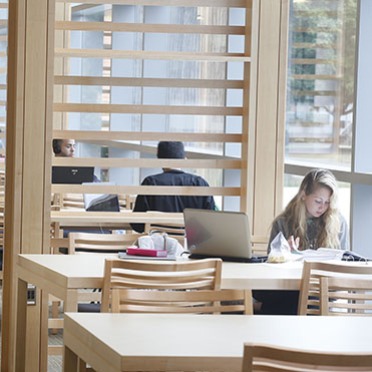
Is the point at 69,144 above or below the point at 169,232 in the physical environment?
above

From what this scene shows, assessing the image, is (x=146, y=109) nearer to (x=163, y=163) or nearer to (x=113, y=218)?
(x=163, y=163)

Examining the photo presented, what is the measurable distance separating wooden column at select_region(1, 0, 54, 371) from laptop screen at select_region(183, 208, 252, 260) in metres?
1.21

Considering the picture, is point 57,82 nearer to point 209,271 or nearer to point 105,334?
point 209,271

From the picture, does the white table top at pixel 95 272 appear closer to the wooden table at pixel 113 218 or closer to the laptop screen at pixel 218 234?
the laptop screen at pixel 218 234

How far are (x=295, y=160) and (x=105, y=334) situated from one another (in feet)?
20.8

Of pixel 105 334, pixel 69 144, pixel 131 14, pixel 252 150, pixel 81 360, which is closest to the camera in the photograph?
pixel 105 334

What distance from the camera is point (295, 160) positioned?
32.6 ft

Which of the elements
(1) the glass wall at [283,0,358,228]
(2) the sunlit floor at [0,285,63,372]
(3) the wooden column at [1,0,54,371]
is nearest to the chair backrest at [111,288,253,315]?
(3) the wooden column at [1,0,54,371]

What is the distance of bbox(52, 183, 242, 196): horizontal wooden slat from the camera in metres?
7.34

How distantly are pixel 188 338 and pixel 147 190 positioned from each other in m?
3.82

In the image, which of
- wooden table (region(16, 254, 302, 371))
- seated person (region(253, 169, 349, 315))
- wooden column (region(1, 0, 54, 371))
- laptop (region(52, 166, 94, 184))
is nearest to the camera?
wooden table (region(16, 254, 302, 371))

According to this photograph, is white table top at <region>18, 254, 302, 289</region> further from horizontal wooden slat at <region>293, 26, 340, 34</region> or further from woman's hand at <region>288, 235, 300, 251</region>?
horizontal wooden slat at <region>293, 26, 340, 34</region>

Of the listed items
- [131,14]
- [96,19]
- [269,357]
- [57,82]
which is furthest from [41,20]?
[96,19]

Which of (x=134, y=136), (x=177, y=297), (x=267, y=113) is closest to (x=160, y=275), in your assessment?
(x=177, y=297)
